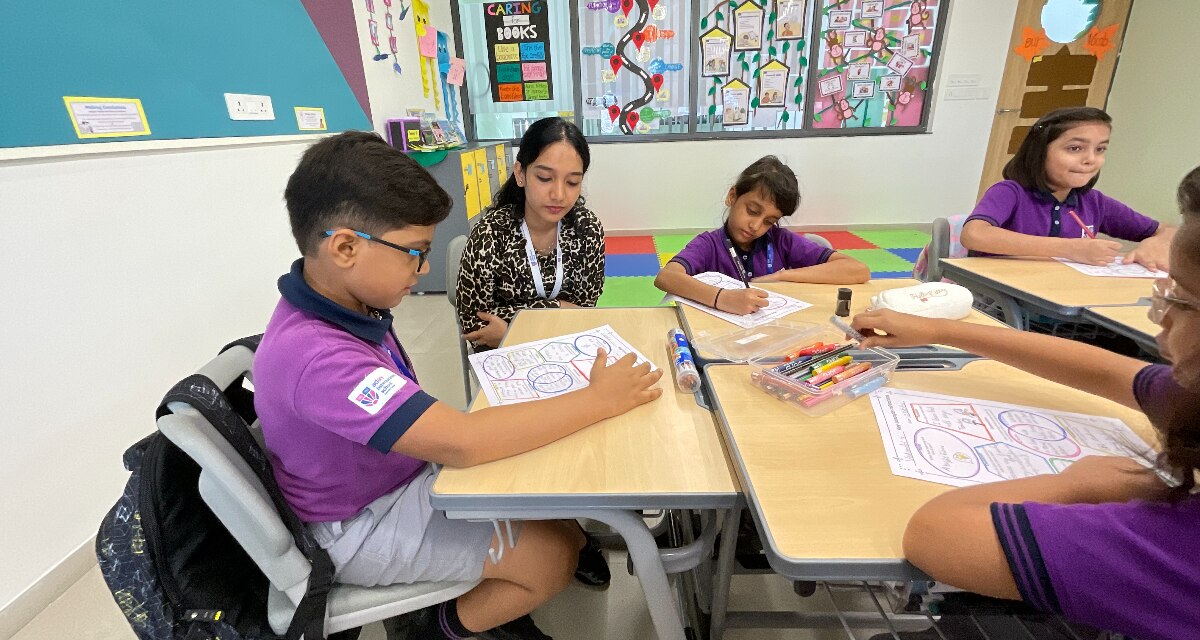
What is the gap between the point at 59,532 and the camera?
1371 millimetres

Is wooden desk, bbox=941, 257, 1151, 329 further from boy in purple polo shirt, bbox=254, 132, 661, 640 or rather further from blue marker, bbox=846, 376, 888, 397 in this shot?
boy in purple polo shirt, bbox=254, 132, 661, 640

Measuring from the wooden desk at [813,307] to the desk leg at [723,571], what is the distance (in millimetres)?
300

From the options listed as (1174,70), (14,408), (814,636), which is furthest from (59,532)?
(1174,70)

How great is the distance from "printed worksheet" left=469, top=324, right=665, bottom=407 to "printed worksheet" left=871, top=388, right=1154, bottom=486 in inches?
17.3

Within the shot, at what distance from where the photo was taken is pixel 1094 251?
1589mm

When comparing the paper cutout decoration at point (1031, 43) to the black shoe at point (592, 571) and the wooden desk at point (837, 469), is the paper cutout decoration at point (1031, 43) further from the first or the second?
the black shoe at point (592, 571)

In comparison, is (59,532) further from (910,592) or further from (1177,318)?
(1177,318)

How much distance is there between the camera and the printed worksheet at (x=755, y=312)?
1238 millimetres

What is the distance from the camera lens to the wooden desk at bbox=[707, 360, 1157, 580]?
21.7 inches

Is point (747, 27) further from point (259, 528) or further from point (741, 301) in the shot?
point (259, 528)

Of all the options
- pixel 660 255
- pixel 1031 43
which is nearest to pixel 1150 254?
pixel 660 255

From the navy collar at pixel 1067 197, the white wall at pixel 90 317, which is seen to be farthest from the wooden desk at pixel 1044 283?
the white wall at pixel 90 317

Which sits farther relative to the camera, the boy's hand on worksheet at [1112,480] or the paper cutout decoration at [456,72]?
the paper cutout decoration at [456,72]

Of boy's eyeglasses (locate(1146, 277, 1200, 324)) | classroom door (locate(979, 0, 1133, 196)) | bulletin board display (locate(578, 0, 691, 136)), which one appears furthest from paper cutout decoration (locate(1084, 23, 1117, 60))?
boy's eyeglasses (locate(1146, 277, 1200, 324))
